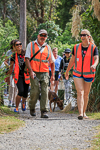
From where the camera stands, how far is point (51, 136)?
16.8ft

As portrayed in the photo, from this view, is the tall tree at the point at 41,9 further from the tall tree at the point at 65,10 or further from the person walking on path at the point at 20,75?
the person walking on path at the point at 20,75

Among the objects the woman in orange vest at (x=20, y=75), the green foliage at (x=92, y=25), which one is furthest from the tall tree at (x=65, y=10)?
the woman in orange vest at (x=20, y=75)

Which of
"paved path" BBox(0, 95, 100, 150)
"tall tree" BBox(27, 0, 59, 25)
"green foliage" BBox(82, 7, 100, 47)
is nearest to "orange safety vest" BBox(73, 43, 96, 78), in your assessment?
"paved path" BBox(0, 95, 100, 150)

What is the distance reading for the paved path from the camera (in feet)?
14.4

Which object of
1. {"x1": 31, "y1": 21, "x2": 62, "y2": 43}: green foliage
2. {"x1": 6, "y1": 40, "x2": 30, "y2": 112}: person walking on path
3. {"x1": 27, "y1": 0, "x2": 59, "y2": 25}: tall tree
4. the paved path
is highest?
{"x1": 27, "y1": 0, "x2": 59, "y2": 25}: tall tree

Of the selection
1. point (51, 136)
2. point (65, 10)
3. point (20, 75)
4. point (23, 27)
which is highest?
point (65, 10)

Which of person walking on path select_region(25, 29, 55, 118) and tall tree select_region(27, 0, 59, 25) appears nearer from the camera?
person walking on path select_region(25, 29, 55, 118)

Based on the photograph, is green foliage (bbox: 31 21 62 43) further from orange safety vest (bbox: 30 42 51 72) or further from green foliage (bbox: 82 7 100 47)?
orange safety vest (bbox: 30 42 51 72)

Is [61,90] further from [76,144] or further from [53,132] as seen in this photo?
[76,144]

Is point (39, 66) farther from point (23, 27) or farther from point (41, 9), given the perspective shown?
point (41, 9)

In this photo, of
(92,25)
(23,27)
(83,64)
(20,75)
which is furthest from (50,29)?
(83,64)

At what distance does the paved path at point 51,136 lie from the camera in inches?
173

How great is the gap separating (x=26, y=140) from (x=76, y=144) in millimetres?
731

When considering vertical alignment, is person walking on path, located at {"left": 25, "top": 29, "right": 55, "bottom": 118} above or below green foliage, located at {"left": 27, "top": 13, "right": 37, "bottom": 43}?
below
